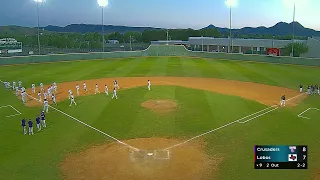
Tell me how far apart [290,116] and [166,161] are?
12.0 metres

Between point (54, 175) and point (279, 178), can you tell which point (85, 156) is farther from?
point (279, 178)

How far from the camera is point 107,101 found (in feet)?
89.4

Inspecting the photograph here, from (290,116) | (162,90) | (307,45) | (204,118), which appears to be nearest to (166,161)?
(204,118)

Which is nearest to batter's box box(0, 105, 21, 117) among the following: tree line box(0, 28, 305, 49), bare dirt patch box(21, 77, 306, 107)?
bare dirt patch box(21, 77, 306, 107)

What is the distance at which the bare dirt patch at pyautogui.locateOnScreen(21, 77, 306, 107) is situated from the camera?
2928cm

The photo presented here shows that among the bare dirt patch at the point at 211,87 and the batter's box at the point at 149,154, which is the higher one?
the bare dirt patch at the point at 211,87

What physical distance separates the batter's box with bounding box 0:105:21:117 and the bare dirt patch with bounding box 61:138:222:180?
1049cm

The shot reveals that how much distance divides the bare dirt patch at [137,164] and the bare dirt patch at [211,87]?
42.5ft

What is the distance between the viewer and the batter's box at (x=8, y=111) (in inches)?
949

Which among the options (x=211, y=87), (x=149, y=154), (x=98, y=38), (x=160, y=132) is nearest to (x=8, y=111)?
(x=160, y=132)

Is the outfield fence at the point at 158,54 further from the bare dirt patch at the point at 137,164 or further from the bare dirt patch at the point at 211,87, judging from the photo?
the bare dirt patch at the point at 137,164
